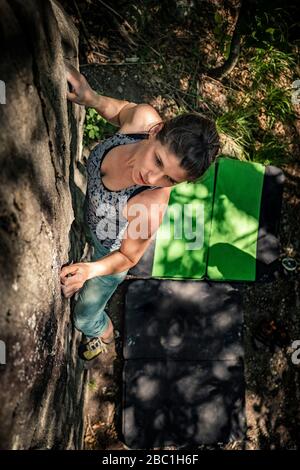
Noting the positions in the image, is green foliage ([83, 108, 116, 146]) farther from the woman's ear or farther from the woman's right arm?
the woman's ear

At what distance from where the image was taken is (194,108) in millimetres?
4375

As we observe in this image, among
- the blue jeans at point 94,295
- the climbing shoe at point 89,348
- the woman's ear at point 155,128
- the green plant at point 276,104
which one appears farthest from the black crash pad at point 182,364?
the green plant at point 276,104

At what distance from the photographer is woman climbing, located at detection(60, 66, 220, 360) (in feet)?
6.31

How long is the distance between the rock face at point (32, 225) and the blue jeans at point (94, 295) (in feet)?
1.60

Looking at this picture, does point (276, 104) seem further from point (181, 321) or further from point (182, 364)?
point (182, 364)

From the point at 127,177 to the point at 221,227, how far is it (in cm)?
195

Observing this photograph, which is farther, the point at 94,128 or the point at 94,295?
the point at 94,128

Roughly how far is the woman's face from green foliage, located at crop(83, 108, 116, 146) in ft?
6.04

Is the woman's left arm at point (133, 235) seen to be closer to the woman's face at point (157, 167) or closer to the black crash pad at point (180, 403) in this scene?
the woman's face at point (157, 167)

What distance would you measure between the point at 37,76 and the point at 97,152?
781mm

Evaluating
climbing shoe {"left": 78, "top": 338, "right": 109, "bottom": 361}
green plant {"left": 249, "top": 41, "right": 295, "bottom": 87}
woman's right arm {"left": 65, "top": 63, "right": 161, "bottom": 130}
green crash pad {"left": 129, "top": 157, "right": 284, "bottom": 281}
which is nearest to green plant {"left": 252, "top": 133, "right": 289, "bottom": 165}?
green crash pad {"left": 129, "top": 157, "right": 284, "bottom": 281}

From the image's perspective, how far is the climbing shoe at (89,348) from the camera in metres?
3.39

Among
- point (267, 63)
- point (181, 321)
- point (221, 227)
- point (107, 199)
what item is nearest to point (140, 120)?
point (107, 199)
